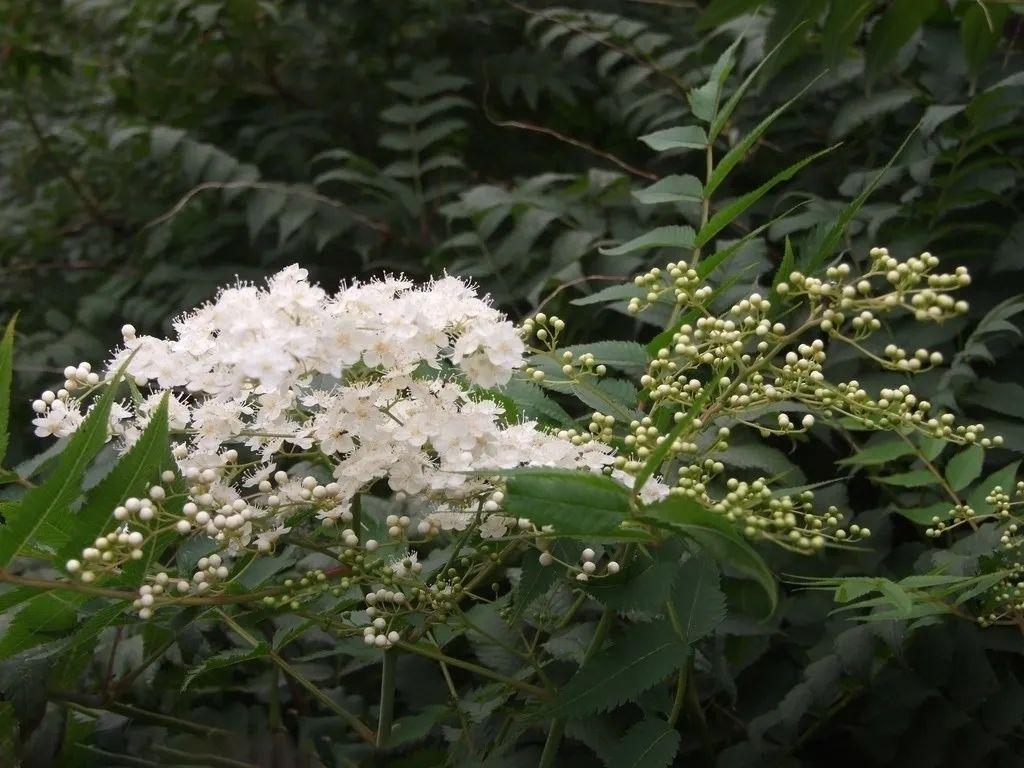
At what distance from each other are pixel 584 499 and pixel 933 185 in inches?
62.2

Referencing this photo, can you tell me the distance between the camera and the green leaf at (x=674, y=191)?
1747 mm

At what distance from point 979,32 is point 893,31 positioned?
0.19 metres

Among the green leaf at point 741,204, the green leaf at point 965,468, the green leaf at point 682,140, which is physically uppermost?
the green leaf at point 682,140

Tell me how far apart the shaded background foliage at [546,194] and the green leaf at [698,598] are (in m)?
0.25

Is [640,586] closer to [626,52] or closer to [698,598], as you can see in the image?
[698,598]

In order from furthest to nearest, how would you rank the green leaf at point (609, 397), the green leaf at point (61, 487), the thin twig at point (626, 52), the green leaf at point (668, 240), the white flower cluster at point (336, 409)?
the thin twig at point (626, 52)
the green leaf at point (668, 240)
the green leaf at point (609, 397)
the white flower cluster at point (336, 409)
the green leaf at point (61, 487)

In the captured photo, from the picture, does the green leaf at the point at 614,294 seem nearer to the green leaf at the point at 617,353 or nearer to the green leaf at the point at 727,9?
the green leaf at the point at 617,353

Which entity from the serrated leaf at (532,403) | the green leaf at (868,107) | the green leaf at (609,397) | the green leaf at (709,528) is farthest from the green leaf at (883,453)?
the green leaf at (868,107)

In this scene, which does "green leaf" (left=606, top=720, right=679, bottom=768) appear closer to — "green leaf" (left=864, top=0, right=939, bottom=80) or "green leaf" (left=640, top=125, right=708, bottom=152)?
"green leaf" (left=640, top=125, right=708, bottom=152)

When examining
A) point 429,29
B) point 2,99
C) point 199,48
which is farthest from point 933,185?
point 2,99

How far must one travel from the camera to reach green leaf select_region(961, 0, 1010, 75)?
229 cm

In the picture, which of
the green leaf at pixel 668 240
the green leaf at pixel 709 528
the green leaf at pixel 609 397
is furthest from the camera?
the green leaf at pixel 668 240

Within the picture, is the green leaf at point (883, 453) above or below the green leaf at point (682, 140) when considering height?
below

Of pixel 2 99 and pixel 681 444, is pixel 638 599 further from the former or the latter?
pixel 2 99
